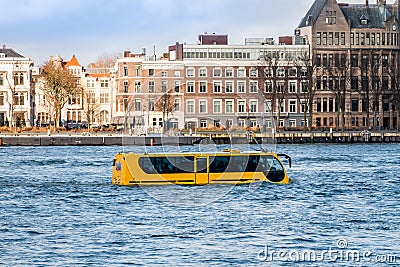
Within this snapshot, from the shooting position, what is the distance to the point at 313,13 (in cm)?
16225

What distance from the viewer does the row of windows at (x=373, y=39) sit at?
159 metres

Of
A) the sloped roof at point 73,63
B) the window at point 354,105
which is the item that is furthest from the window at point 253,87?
the sloped roof at point 73,63

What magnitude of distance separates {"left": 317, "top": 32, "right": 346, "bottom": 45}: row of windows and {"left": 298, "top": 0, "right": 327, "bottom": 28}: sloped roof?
2570 mm

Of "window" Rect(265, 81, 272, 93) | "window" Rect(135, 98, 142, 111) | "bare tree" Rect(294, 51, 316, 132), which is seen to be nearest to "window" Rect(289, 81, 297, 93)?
"bare tree" Rect(294, 51, 316, 132)

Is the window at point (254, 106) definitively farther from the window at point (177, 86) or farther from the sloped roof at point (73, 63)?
the sloped roof at point (73, 63)

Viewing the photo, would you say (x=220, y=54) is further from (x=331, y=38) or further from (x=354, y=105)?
(x=354, y=105)

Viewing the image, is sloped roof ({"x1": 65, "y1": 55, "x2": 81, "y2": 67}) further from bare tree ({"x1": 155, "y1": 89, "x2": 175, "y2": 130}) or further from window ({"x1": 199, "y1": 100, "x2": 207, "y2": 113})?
bare tree ({"x1": 155, "y1": 89, "x2": 175, "y2": 130})

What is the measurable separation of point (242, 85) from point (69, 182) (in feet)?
313

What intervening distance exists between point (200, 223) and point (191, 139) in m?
79.5

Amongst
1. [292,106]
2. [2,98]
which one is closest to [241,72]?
[292,106]

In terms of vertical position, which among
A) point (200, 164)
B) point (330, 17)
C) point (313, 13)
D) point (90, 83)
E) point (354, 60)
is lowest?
point (200, 164)

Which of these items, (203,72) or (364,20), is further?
(364,20)

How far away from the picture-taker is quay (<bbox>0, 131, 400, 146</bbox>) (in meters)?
117

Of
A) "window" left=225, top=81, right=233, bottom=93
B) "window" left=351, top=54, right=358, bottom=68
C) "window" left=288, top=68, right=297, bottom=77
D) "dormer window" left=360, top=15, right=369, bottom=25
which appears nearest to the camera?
"window" left=225, top=81, right=233, bottom=93
